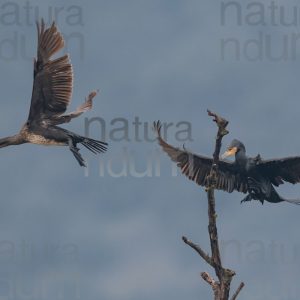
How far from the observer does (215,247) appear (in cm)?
1894

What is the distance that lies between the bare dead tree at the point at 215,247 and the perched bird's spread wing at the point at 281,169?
6.07 meters

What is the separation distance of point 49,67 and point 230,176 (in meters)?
4.84

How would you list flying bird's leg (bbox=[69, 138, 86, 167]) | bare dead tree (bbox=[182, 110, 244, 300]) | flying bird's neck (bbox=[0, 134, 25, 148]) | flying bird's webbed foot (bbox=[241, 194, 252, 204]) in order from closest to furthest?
1. bare dead tree (bbox=[182, 110, 244, 300])
2. flying bird's leg (bbox=[69, 138, 86, 167])
3. flying bird's webbed foot (bbox=[241, 194, 252, 204])
4. flying bird's neck (bbox=[0, 134, 25, 148])

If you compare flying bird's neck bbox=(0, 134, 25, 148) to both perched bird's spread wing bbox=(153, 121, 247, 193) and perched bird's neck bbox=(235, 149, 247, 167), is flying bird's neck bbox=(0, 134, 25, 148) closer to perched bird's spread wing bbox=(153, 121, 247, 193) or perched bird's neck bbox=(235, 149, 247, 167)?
perched bird's spread wing bbox=(153, 121, 247, 193)

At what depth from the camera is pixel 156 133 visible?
25.6 metres

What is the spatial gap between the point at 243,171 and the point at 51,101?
15.6ft

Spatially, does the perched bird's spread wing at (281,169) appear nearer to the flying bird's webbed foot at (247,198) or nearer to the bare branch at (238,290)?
the flying bird's webbed foot at (247,198)

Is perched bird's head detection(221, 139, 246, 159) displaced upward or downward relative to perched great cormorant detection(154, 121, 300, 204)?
upward

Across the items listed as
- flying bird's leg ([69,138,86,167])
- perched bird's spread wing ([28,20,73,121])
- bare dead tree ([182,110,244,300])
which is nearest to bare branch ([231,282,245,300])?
bare dead tree ([182,110,244,300])

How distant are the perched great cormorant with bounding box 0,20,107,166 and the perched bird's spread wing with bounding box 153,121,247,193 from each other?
1.93 metres

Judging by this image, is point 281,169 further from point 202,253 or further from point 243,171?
point 202,253

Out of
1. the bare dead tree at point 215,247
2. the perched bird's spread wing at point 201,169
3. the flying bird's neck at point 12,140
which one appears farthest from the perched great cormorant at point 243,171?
the bare dead tree at point 215,247

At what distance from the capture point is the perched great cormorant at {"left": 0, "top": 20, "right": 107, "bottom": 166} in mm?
25047

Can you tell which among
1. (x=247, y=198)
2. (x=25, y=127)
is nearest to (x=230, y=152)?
(x=247, y=198)
